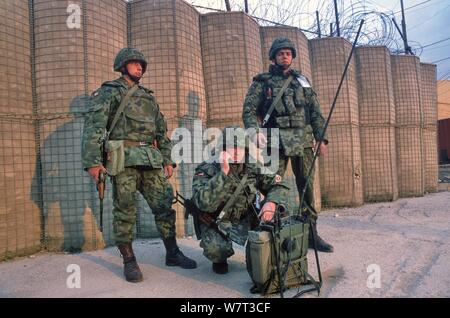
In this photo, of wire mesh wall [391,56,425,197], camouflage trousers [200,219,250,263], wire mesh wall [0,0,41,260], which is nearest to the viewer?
camouflage trousers [200,219,250,263]

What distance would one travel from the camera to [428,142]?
6941mm

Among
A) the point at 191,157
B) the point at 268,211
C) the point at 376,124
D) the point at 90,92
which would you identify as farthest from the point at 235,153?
the point at 376,124

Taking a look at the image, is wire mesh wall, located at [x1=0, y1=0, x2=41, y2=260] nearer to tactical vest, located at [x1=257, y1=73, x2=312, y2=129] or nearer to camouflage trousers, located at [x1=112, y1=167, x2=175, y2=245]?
camouflage trousers, located at [x1=112, y1=167, x2=175, y2=245]

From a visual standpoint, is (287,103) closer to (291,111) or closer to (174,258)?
(291,111)

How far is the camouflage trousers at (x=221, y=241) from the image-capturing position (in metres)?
2.67

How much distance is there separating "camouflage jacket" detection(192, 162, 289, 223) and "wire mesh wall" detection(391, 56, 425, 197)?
4.71 metres

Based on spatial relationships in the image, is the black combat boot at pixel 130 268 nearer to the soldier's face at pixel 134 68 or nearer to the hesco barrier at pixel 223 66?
the soldier's face at pixel 134 68

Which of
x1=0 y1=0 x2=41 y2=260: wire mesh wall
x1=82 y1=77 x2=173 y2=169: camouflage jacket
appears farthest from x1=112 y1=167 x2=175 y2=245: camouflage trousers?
x1=0 y1=0 x2=41 y2=260: wire mesh wall

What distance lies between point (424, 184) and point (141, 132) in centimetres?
598

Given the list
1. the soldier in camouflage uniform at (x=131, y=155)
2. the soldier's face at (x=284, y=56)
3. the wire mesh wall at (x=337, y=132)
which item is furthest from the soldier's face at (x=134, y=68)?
the wire mesh wall at (x=337, y=132)

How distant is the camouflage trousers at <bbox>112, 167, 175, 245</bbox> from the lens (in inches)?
108

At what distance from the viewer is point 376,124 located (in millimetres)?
6059

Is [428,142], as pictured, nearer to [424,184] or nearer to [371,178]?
[424,184]
